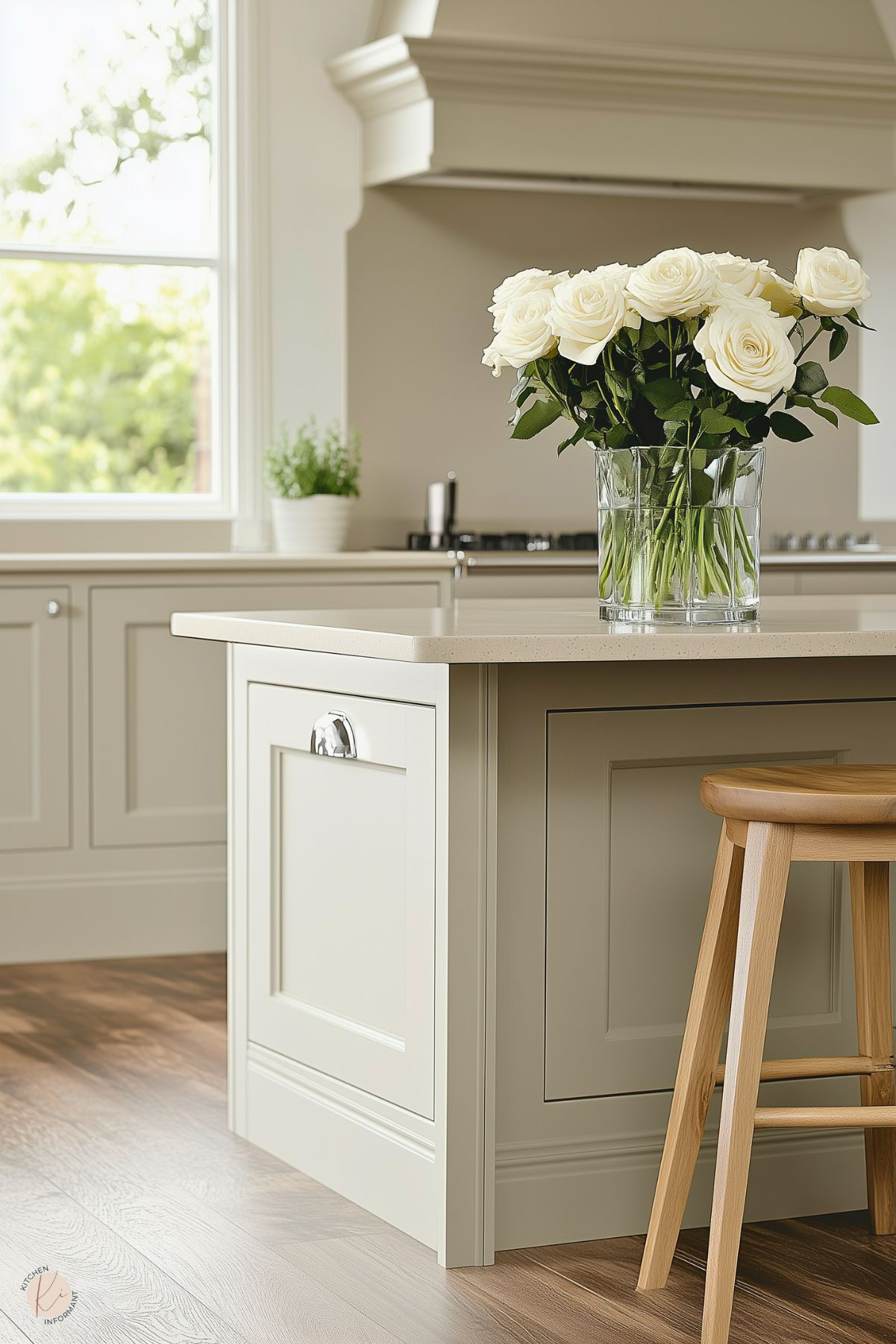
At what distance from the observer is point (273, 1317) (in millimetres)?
2084

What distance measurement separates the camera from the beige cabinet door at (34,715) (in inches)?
159

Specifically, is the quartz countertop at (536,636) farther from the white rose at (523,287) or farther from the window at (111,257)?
the window at (111,257)

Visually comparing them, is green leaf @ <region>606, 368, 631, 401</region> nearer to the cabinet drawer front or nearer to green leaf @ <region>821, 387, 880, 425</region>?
green leaf @ <region>821, 387, 880, 425</region>

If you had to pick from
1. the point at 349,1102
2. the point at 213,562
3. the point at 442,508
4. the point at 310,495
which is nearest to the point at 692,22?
the point at 442,508

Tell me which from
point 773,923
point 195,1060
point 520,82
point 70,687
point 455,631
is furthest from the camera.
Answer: point 520,82

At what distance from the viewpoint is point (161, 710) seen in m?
4.17

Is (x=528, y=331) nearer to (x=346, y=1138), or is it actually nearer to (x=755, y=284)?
(x=755, y=284)

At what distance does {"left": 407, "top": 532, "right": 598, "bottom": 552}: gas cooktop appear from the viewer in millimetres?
4688

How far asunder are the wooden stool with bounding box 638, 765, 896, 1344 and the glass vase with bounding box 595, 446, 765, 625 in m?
0.29

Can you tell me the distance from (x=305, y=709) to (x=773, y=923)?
87 centimetres

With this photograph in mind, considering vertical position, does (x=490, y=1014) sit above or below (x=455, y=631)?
below

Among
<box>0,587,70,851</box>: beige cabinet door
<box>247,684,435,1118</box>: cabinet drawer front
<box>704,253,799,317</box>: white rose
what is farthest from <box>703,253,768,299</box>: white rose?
<box>0,587,70,851</box>: beige cabinet door

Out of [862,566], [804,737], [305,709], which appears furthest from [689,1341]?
[862,566]

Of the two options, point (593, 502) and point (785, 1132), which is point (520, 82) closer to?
point (593, 502)
